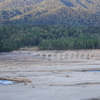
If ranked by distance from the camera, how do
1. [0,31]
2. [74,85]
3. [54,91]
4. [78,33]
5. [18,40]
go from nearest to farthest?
[54,91], [74,85], [18,40], [0,31], [78,33]

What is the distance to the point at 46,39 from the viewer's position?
134m

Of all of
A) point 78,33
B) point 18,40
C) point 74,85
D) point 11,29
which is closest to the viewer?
point 74,85

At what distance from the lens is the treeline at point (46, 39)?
109 m

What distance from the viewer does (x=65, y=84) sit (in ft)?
77.8

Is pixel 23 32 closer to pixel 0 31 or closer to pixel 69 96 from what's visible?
pixel 0 31

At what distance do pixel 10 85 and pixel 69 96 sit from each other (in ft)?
18.4

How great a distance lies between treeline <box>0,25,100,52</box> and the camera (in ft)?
358

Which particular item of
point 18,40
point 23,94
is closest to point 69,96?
point 23,94

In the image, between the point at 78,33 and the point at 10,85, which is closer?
the point at 10,85

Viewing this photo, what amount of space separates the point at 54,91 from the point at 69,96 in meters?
1.81

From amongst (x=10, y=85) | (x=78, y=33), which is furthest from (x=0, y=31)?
(x=10, y=85)

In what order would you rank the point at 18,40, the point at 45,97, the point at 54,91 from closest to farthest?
1. the point at 45,97
2. the point at 54,91
3. the point at 18,40

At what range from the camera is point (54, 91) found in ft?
67.8

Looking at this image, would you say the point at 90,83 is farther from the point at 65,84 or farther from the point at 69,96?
the point at 69,96
